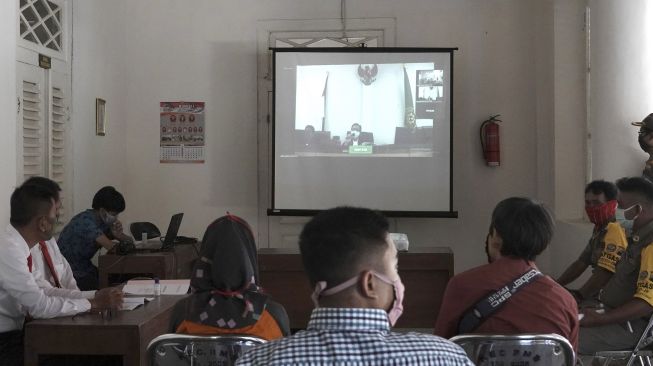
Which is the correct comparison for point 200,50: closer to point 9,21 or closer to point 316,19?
point 316,19

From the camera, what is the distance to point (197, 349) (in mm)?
2027

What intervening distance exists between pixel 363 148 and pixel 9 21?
10.3 feet

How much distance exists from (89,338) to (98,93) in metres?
3.98

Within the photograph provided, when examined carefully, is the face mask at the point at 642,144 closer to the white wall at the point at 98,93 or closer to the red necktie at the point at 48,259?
the red necktie at the point at 48,259

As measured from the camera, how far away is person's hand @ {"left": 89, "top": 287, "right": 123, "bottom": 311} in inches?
112

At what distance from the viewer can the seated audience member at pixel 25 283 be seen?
2818mm

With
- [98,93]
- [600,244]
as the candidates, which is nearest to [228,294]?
[600,244]

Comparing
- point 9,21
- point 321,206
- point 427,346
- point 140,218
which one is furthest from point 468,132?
point 427,346

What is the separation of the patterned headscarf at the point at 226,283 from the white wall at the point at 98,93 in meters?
3.95

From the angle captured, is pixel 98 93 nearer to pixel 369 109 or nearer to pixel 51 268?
pixel 369 109

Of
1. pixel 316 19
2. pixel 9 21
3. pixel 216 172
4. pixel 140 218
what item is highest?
pixel 316 19

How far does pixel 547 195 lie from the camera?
640 cm

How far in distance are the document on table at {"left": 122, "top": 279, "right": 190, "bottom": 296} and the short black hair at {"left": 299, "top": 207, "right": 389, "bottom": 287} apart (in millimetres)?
2085

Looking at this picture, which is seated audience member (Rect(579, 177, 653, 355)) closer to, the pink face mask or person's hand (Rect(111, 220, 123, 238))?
the pink face mask
